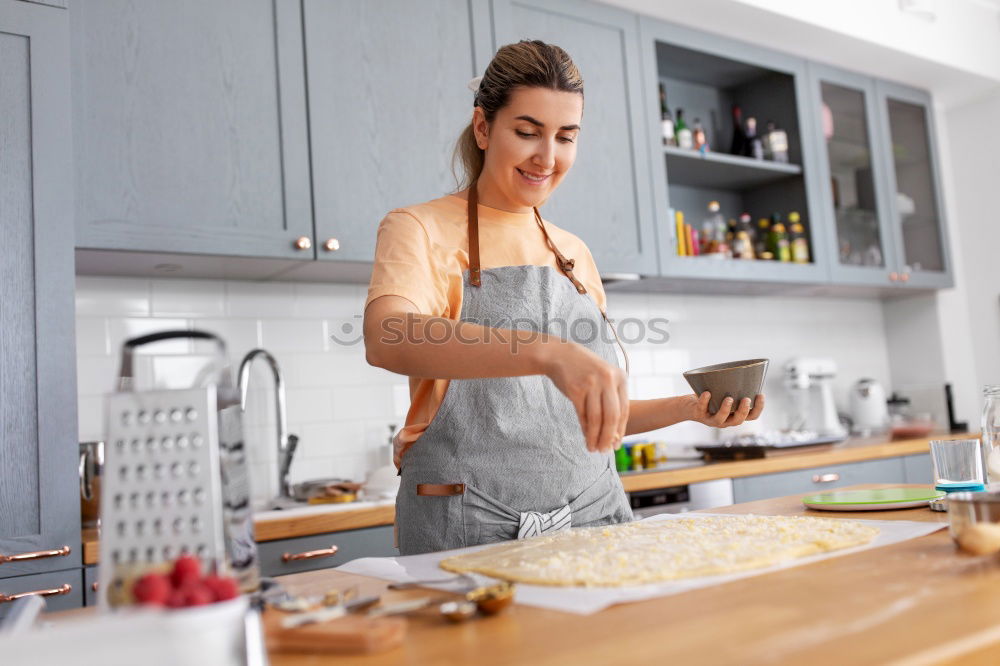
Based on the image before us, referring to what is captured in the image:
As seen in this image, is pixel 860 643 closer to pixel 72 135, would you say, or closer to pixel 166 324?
pixel 72 135

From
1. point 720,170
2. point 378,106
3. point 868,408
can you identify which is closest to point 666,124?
point 720,170

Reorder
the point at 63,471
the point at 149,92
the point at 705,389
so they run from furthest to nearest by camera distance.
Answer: the point at 149,92, the point at 63,471, the point at 705,389

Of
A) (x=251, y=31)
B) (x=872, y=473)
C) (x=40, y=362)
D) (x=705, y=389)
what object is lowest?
(x=872, y=473)

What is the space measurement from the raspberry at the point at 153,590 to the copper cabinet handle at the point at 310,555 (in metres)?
1.44

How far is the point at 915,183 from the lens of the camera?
3971mm

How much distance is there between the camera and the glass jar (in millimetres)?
1378

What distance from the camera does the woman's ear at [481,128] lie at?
66.2 inches

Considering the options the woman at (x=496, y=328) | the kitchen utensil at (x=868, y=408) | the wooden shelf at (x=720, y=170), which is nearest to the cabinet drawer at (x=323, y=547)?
the woman at (x=496, y=328)

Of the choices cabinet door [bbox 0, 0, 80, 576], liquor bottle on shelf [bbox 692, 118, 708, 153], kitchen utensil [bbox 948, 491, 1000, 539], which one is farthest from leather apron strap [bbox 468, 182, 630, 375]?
liquor bottle on shelf [bbox 692, 118, 708, 153]

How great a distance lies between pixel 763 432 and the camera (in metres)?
3.56

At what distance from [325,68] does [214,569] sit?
Result: 1976 millimetres

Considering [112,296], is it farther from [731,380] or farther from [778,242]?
[778,242]

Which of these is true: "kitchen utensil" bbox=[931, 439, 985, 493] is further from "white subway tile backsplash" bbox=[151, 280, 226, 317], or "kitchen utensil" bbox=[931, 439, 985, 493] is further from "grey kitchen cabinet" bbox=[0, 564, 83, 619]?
"white subway tile backsplash" bbox=[151, 280, 226, 317]

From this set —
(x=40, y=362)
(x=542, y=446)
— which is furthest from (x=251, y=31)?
(x=542, y=446)
